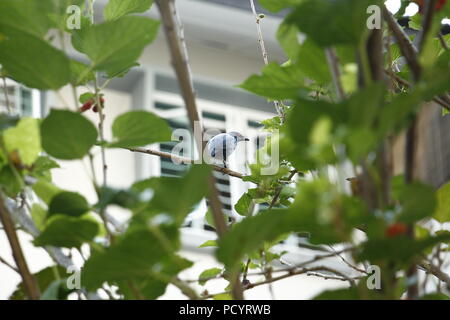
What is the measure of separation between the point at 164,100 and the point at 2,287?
5.78ft

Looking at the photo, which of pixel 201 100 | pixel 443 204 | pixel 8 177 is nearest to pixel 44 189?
pixel 8 177

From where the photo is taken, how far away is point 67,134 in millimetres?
435

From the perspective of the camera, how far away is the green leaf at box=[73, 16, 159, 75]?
471mm

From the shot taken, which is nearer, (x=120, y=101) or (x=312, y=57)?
(x=312, y=57)

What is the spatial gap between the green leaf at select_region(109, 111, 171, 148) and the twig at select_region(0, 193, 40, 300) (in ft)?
0.24

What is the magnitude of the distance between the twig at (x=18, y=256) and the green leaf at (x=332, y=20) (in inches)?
7.5

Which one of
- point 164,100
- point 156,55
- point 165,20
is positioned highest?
point 156,55

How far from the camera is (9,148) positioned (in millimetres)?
487

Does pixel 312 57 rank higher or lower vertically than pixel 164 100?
lower

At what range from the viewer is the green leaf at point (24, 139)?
484 millimetres

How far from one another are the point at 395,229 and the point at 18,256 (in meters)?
0.21

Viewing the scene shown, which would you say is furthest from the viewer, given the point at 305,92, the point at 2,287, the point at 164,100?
the point at 164,100

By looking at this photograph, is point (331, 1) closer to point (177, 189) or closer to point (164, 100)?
point (177, 189)

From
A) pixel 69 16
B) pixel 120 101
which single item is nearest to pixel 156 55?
pixel 120 101
